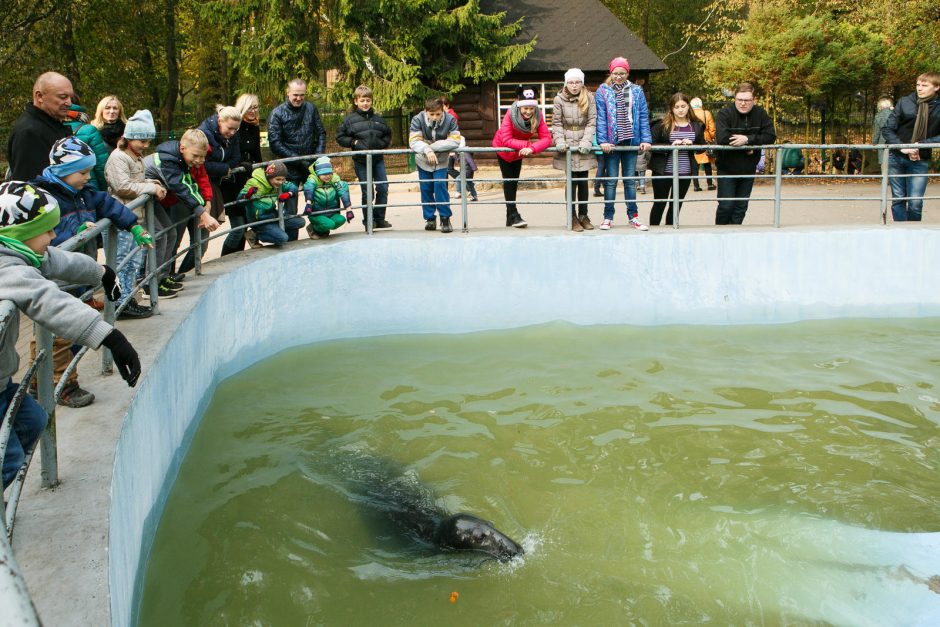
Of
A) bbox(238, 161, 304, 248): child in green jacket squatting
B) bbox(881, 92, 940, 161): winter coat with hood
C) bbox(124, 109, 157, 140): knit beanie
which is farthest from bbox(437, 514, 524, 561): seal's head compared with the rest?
bbox(881, 92, 940, 161): winter coat with hood

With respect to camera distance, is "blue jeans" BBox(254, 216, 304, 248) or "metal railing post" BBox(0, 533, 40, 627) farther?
"blue jeans" BBox(254, 216, 304, 248)

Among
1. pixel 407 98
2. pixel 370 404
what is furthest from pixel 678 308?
pixel 407 98

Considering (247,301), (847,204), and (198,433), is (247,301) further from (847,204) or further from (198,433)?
(847,204)

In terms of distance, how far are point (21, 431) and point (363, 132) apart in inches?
314

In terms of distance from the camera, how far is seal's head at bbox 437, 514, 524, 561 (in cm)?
536

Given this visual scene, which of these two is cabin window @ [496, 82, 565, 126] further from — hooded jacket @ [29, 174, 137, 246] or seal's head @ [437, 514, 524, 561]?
seal's head @ [437, 514, 524, 561]

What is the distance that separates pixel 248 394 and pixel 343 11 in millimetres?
16906

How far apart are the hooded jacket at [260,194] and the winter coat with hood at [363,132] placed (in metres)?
1.63

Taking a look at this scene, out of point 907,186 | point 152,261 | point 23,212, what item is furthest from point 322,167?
point 907,186

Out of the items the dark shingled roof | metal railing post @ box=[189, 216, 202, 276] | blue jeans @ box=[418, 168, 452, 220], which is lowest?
metal railing post @ box=[189, 216, 202, 276]

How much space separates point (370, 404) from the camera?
323 inches

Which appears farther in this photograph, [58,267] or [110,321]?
[110,321]

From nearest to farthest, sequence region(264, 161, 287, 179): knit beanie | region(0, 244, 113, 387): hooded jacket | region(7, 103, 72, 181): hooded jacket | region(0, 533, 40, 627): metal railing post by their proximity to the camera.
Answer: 1. region(0, 533, 40, 627): metal railing post
2. region(0, 244, 113, 387): hooded jacket
3. region(7, 103, 72, 181): hooded jacket
4. region(264, 161, 287, 179): knit beanie

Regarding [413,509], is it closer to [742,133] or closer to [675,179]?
[675,179]
